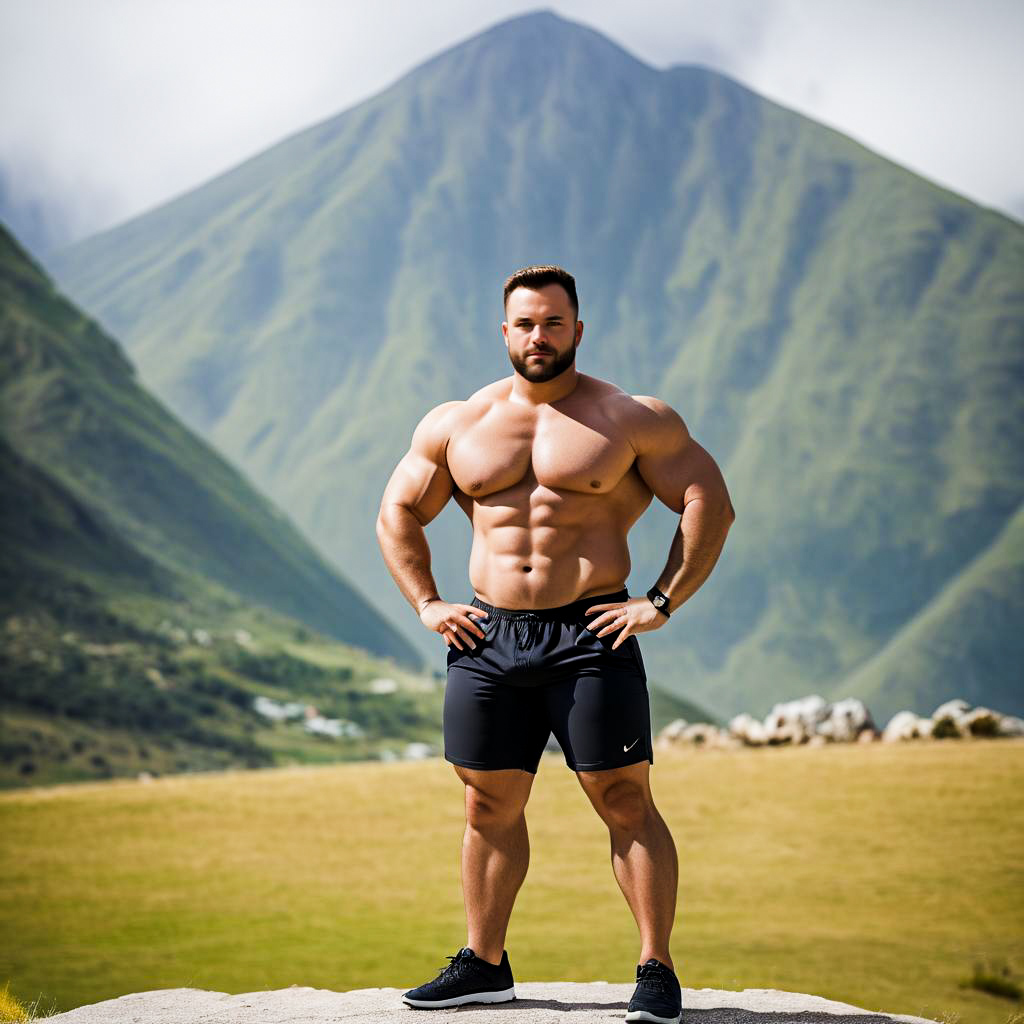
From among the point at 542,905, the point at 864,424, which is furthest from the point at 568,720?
the point at 864,424

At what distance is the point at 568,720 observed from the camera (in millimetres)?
4789

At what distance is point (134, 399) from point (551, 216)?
56733 millimetres

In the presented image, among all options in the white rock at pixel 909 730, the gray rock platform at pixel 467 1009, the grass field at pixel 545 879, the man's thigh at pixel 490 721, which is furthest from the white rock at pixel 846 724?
the man's thigh at pixel 490 721

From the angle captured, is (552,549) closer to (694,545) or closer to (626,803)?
(694,545)

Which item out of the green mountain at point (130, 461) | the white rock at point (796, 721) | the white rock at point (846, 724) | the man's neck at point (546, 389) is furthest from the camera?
the green mountain at point (130, 461)

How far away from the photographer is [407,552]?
5.07m

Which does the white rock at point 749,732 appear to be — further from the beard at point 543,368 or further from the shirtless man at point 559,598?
the beard at point 543,368

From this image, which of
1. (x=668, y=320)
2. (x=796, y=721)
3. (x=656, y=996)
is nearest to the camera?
(x=656, y=996)

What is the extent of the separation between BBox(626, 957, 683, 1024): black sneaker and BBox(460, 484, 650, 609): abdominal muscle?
4.18ft

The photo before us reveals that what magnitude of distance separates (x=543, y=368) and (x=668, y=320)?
9147 centimetres

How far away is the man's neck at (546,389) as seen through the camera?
499cm

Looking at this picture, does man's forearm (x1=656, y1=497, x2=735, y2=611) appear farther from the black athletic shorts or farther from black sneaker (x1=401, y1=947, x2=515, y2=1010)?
black sneaker (x1=401, y1=947, x2=515, y2=1010)

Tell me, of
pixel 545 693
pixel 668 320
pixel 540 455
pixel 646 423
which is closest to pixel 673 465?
pixel 646 423

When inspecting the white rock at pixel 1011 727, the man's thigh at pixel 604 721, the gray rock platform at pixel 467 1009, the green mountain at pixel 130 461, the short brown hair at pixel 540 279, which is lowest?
the gray rock platform at pixel 467 1009
